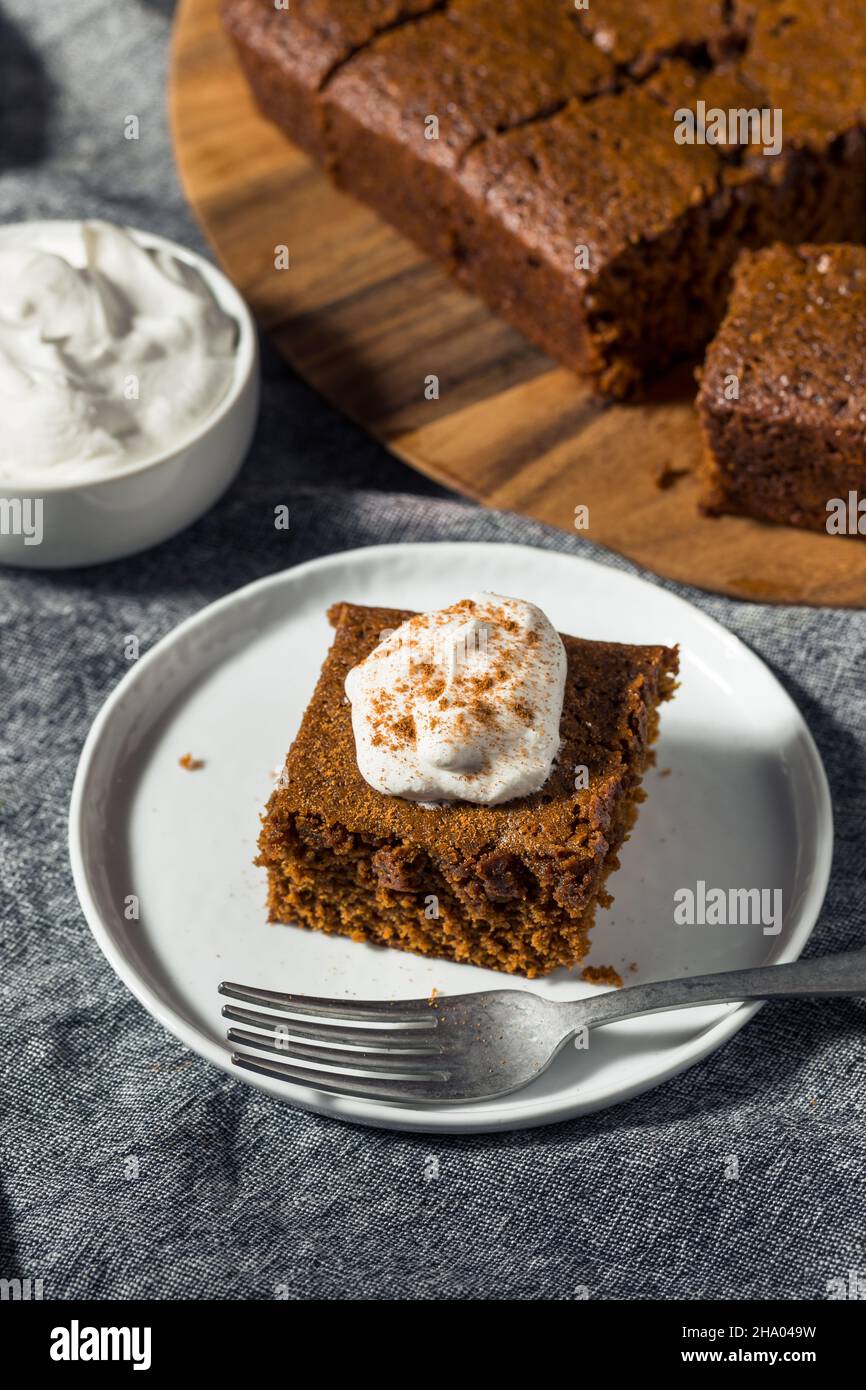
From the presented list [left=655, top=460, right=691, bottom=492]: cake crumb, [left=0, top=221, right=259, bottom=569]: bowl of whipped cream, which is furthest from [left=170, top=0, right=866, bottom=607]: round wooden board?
[left=0, top=221, right=259, bottom=569]: bowl of whipped cream

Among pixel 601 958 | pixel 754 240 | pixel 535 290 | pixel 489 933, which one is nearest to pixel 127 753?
pixel 489 933

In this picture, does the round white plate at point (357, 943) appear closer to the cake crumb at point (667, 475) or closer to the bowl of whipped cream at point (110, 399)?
the bowl of whipped cream at point (110, 399)

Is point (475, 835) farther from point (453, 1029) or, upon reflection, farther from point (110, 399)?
point (110, 399)

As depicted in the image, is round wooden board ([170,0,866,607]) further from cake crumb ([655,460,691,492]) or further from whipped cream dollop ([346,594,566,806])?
whipped cream dollop ([346,594,566,806])

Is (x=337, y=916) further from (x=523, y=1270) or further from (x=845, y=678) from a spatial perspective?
(x=845, y=678)

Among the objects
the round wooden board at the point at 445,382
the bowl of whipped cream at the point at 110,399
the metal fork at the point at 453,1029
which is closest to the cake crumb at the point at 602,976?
the metal fork at the point at 453,1029

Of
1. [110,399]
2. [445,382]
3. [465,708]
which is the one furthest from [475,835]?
[445,382]
